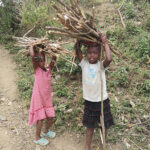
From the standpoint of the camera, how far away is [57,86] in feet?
12.5

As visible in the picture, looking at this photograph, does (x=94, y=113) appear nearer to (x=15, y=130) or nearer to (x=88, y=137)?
(x=88, y=137)

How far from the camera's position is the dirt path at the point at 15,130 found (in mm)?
2877

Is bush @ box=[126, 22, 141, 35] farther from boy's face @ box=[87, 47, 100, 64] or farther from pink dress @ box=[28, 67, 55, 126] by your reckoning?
pink dress @ box=[28, 67, 55, 126]

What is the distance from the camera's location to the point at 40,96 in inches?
102

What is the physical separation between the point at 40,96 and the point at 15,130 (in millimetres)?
986

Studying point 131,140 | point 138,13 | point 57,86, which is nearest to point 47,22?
point 57,86

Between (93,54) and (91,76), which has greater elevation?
(93,54)

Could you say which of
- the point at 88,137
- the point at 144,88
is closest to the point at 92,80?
the point at 88,137

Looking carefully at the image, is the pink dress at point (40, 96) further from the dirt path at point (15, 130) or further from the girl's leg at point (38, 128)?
the dirt path at point (15, 130)

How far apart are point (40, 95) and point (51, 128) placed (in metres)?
0.80

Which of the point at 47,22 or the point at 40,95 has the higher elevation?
the point at 47,22

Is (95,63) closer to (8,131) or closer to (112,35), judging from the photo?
(8,131)

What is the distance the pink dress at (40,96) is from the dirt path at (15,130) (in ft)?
1.77

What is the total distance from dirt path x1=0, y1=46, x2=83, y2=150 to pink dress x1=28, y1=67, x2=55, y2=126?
54 cm
